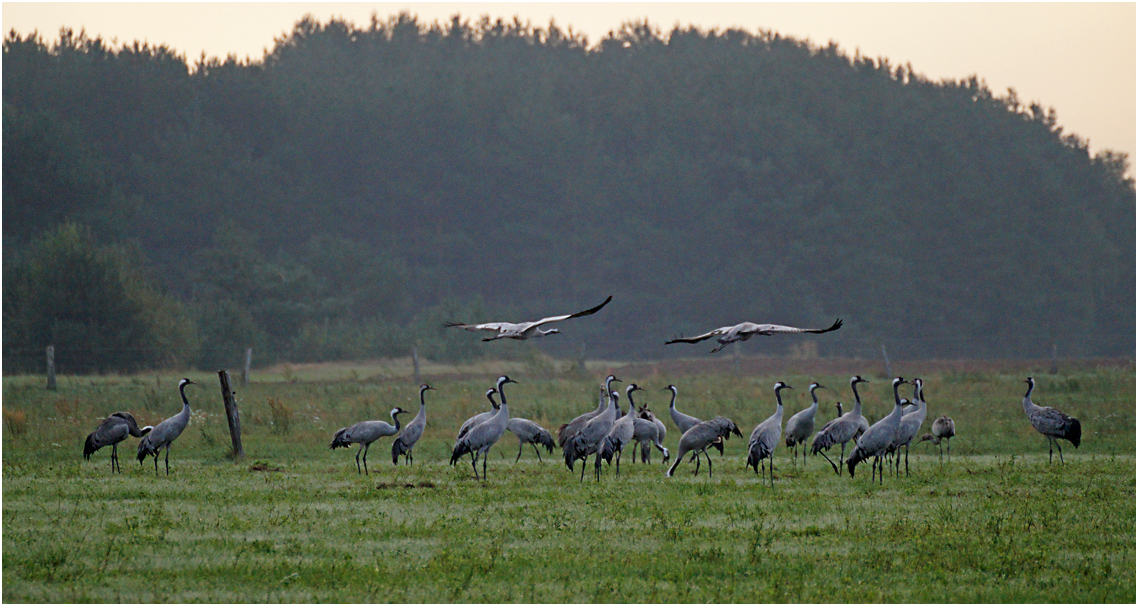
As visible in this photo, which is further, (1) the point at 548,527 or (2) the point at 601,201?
(2) the point at 601,201

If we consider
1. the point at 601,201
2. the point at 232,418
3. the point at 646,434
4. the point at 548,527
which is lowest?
the point at 548,527

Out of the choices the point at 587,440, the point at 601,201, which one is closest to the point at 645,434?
the point at 587,440

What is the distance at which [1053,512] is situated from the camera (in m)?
12.8

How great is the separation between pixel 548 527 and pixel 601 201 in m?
57.8

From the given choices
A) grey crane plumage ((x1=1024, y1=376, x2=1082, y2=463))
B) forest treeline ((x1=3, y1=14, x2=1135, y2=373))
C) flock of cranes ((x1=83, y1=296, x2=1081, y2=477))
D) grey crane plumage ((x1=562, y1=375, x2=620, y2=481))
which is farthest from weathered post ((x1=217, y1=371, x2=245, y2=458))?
forest treeline ((x1=3, y1=14, x2=1135, y2=373))

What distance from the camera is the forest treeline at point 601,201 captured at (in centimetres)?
6406

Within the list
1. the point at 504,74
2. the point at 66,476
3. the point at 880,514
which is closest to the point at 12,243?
the point at 504,74

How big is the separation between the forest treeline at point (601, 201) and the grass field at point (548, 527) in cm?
4090

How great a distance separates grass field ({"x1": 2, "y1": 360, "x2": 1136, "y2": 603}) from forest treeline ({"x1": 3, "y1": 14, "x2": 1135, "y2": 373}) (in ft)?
134

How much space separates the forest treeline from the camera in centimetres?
6406

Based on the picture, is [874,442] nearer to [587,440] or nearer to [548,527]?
[587,440]

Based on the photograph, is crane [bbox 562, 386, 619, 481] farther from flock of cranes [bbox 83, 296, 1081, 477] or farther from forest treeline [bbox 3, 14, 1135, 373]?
forest treeline [bbox 3, 14, 1135, 373]

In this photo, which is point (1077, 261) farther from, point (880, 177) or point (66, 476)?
point (66, 476)

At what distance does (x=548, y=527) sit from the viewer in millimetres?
11992
